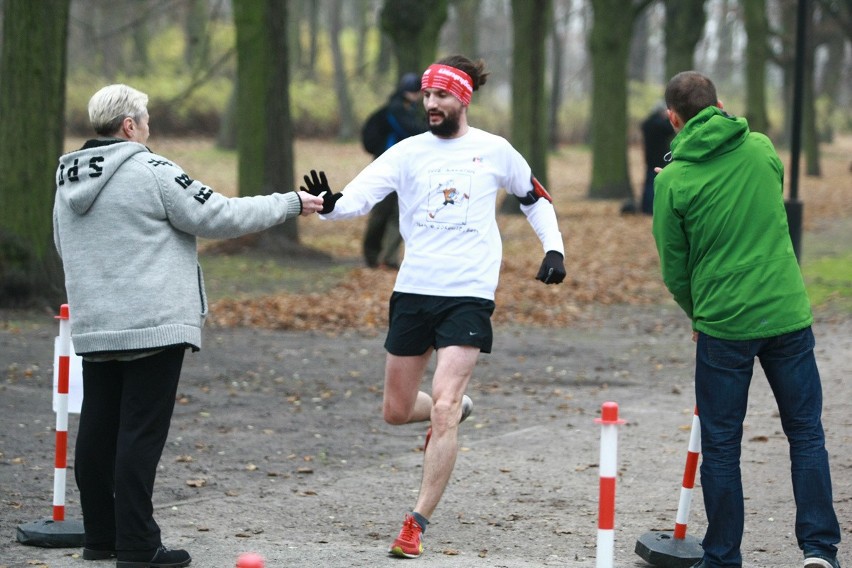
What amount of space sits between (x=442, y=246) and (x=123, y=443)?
64.5 inches

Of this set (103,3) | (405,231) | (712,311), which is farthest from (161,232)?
(103,3)

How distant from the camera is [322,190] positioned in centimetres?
604

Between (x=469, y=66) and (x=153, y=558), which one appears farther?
(x=469, y=66)

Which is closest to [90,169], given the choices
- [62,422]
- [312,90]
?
[62,422]

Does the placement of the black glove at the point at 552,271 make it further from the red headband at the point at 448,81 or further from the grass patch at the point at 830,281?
the grass patch at the point at 830,281

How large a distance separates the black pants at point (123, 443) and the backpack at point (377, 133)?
959cm

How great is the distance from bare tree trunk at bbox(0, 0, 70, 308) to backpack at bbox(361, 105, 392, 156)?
3.79 meters

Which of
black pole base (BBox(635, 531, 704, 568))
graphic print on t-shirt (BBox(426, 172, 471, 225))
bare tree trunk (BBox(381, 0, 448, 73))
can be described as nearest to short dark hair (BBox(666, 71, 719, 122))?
graphic print on t-shirt (BBox(426, 172, 471, 225))

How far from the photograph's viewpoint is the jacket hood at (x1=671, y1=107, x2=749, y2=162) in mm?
5121

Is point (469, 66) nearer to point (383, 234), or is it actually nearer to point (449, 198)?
point (449, 198)

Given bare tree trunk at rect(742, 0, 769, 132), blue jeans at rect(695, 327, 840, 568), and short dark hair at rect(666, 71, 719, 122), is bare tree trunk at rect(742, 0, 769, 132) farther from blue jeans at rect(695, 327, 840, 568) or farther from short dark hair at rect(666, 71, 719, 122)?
blue jeans at rect(695, 327, 840, 568)

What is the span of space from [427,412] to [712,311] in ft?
5.57

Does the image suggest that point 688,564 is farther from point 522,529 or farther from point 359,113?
point 359,113

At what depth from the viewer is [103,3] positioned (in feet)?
108
